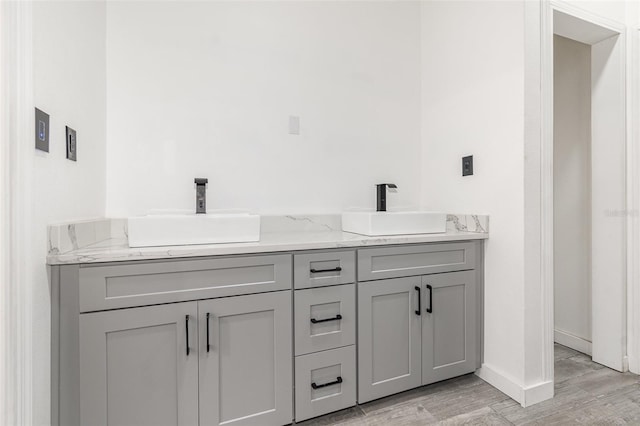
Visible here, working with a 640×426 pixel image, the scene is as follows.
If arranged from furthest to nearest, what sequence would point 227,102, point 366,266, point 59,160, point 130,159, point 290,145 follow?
1. point 290,145
2. point 227,102
3. point 130,159
4. point 366,266
5. point 59,160

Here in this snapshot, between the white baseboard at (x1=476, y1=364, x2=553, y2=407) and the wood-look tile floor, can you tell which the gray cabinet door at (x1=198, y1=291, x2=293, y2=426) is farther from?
the white baseboard at (x1=476, y1=364, x2=553, y2=407)

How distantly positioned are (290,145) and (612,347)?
2301 millimetres

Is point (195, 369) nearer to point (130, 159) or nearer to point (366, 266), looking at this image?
point (366, 266)

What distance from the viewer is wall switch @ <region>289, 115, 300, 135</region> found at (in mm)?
1989

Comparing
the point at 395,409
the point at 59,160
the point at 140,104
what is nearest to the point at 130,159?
the point at 140,104

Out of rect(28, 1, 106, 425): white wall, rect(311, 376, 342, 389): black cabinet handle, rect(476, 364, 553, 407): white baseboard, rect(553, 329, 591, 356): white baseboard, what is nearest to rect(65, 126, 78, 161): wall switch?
rect(28, 1, 106, 425): white wall

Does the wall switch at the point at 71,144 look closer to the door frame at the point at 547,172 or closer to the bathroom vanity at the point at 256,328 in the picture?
the bathroom vanity at the point at 256,328

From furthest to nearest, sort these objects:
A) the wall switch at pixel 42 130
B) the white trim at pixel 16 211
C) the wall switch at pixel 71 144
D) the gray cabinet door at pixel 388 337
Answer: the gray cabinet door at pixel 388 337
the wall switch at pixel 71 144
the wall switch at pixel 42 130
the white trim at pixel 16 211

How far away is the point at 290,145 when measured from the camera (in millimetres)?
1989

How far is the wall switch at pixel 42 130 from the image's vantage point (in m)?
1.04

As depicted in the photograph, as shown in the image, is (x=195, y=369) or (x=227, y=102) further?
(x=227, y=102)

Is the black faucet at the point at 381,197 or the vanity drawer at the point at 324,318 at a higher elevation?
the black faucet at the point at 381,197

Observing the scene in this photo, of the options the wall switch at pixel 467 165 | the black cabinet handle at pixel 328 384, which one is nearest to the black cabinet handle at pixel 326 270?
the black cabinet handle at pixel 328 384

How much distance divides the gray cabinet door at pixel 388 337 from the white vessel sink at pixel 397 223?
26 cm
